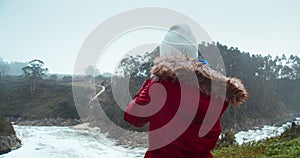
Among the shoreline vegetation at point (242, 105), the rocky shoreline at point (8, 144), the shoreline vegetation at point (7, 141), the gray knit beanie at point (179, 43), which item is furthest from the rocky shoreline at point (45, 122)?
the gray knit beanie at point (179, 43)

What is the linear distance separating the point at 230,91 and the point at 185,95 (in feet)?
0.61

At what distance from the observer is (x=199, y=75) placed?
3.23 feet

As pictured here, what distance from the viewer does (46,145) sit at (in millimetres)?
9609

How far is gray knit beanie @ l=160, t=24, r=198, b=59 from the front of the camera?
1055 millimetres

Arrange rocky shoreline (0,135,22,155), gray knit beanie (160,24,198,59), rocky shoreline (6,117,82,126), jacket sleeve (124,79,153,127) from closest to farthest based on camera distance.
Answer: jacket sleeve (124,79,153,127) → gray knit beanie (160,24,198,59) → rocky shoreline (0,135,22,155) → rocky shoreline (6,117,82,126)

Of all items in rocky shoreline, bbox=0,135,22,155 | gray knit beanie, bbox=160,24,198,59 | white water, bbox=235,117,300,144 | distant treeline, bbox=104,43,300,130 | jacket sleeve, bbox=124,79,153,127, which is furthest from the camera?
distant treeline, bbox=104,43,300,130

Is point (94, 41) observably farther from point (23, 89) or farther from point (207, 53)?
point (23, 89)

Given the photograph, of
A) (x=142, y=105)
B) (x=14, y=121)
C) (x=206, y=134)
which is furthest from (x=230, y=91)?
(x=14, y=121)

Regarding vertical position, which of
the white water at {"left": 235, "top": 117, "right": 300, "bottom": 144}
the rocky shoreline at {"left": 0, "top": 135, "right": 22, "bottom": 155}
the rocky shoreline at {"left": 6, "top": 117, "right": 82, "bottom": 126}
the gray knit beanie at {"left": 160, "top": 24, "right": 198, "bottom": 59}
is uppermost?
the gray knit beanie at {"left": 160, "top": 24, "right": 198, "bottom": 59}

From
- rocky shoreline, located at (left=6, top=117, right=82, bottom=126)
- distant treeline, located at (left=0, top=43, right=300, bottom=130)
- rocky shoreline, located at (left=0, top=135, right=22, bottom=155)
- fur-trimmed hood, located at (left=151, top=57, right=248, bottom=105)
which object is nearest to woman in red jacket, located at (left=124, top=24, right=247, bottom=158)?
fur-trimmed hood, located at (left=151, top=57, right=248, bottom=105)

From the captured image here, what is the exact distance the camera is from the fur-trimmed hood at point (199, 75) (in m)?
0.96

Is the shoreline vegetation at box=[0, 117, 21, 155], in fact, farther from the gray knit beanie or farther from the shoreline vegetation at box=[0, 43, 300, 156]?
the gray knit beanie

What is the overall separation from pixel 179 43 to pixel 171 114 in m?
0.26

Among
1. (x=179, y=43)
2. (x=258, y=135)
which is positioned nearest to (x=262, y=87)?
(x=258, y=135)
